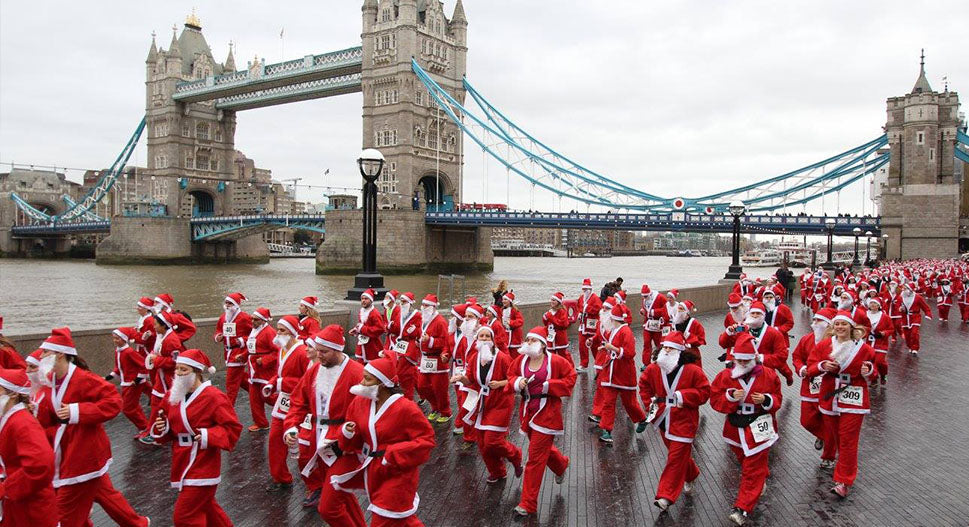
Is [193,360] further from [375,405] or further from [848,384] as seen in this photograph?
[848,384]

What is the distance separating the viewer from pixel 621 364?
8383 mm

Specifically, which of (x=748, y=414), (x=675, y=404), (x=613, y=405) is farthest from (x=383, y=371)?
(x=613, y=405)

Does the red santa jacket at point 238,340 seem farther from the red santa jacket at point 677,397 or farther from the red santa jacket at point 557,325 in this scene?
the red santa jacket at point 677,397

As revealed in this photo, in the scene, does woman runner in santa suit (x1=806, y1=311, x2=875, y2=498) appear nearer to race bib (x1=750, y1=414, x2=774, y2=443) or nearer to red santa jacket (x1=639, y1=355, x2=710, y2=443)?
race bib (x1=750, y1=414, x2=774, y2=443)

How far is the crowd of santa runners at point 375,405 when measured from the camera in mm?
4672

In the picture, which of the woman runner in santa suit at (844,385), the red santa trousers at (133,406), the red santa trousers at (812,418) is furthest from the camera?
the red santa trousers at (133,406)

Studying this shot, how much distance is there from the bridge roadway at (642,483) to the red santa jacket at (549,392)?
730 millimetres

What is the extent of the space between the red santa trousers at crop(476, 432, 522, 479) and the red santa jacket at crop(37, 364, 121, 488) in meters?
3.02

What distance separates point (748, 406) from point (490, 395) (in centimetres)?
224

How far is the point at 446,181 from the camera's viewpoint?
6606cm

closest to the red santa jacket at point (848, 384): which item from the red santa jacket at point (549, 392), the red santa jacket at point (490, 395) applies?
the red santa jacket at point (549, 392)

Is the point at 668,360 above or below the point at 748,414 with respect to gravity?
above

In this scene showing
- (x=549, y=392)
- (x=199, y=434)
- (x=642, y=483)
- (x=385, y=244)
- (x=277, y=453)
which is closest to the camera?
(x=199, y=434)

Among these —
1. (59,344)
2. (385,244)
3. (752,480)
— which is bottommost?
(752,480)
